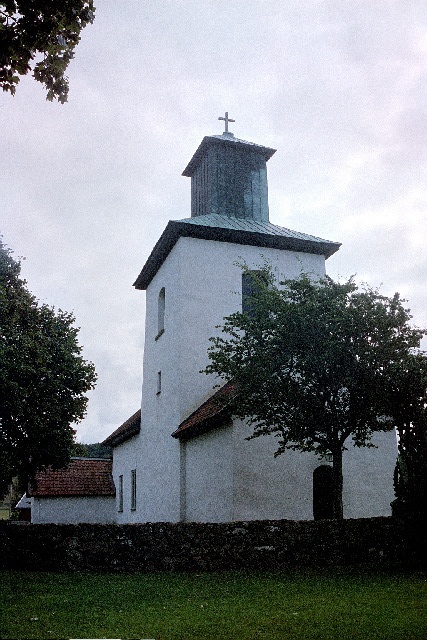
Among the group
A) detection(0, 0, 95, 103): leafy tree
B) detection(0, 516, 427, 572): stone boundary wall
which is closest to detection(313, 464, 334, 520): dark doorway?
detection(0, 516, 427, 572): stone boundary wall

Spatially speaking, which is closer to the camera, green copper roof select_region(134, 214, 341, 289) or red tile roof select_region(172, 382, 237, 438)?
red tile roof select_region(172, 382, 237, 438)

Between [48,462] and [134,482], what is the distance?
26.5 feet

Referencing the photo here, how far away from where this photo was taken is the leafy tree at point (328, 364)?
12938mm

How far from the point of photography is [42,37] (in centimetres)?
634

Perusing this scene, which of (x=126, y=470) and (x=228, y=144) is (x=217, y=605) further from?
(x=126, y=470)

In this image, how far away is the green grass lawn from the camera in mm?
6953

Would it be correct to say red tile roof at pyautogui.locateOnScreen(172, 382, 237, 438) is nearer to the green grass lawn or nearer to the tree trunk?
the tree trunk

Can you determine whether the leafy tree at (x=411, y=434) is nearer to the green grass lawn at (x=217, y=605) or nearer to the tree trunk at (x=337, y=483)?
the tree trunk at (x=337, y=483)

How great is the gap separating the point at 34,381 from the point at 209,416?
5.97 metres

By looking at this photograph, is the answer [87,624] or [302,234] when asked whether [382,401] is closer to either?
[87,624]

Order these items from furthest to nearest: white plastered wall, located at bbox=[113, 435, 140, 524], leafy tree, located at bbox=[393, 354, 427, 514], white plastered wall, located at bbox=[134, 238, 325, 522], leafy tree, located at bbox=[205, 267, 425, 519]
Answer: white plastered wall, located at bbox=[113, 435, 140, 524] → white plastered wall, located at bbox=[134, 238, 325, 522] → leafy tree, located at bbox=[205, 267, 425, 519] → leafy tree, located at bbox=[393, 354, 427, 514]

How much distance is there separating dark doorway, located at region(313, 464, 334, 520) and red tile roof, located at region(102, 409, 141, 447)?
1128 centimetres

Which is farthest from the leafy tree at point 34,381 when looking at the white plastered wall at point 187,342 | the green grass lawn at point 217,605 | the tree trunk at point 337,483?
the tree trunk at point 337,483

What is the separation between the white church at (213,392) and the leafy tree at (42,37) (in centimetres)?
963
